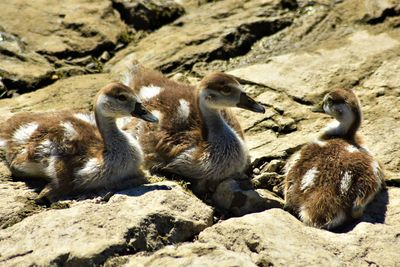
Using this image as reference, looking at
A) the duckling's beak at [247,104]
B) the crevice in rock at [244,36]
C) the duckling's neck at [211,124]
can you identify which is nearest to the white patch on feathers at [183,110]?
the duckling's neck at [211,124]

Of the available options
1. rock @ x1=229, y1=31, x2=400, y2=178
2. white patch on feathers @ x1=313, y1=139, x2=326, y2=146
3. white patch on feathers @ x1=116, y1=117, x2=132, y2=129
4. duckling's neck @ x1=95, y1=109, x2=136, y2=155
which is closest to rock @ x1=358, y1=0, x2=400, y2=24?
rock @ x1=229, y1=31, x2=400, y2=178

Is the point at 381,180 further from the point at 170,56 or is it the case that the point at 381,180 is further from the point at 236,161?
the point at 170,56

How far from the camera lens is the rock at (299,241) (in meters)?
5.35

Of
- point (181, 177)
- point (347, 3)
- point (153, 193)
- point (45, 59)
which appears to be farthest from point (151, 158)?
point (347, 3)

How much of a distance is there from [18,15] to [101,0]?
123 centimetres

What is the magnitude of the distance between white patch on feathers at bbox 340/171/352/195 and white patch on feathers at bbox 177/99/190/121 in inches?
67.1

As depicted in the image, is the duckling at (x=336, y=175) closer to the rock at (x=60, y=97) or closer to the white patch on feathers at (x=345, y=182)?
the white patch on feathers at (x=345, y=182)

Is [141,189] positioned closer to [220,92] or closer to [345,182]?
[220,92]

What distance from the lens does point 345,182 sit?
614cm

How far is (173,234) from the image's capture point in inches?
223

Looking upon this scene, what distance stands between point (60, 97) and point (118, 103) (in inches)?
74.7

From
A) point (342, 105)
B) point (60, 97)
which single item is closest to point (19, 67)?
point (60, 97)

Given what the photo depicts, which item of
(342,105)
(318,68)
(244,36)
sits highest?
(244,36)

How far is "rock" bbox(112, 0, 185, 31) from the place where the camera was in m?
9.77
